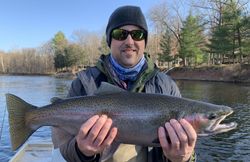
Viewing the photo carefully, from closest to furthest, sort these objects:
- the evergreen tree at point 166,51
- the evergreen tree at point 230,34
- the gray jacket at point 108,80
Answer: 1. the gray jacket at point 108,80
2. the evergreen tree at point 230,34
3. the evergreen tree at point 166,51

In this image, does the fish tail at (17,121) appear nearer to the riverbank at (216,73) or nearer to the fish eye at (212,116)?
the fish eye at (212,116)

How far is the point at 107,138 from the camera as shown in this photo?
2.90 meters

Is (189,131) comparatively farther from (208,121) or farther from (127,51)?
(127,51)

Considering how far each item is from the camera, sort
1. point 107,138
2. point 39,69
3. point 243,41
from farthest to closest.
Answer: point 39,69 → point 243,41 → point 107,138

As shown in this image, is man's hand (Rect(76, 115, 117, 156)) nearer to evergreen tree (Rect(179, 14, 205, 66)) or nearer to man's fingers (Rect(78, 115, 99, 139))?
man's fingers (Rect(78, 115, 99, 139))

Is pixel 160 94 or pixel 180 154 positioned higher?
pixel 160 94

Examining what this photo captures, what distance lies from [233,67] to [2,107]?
37.2 meters

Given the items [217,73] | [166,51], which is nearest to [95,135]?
[217,73]

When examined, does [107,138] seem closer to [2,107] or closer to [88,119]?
[88,119]

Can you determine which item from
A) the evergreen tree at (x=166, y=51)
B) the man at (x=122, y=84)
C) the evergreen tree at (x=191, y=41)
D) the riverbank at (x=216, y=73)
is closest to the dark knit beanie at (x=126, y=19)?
the man at (x=122, y=84)

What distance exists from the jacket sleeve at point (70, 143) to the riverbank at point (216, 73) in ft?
163

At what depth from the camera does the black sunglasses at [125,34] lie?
3390 mm

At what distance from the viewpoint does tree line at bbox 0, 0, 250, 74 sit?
54000 millimetres

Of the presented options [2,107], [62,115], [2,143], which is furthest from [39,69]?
[62,115]
